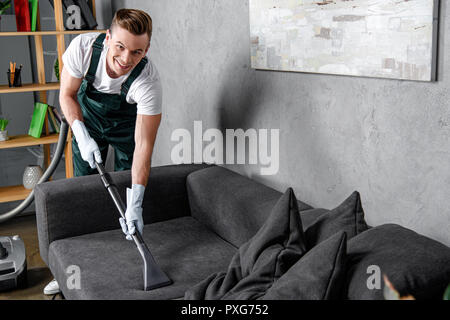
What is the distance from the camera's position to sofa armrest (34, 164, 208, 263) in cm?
239

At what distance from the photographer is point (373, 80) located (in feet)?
5.84

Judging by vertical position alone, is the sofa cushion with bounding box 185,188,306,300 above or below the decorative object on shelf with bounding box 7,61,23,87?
below

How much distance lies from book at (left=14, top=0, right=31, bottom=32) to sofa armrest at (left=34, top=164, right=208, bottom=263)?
174 cm

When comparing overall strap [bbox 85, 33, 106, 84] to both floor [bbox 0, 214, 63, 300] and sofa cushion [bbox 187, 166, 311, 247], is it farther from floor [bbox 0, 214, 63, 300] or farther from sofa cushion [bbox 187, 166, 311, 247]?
floor [bbox 0, 214, 63, 300]

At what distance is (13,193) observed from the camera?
151 inches

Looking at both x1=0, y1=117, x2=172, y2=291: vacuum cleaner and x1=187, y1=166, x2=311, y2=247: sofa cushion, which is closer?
x1=0, y1=117, x2=172, y2=291: vacuum cleaner

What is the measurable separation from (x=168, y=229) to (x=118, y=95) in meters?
0.73

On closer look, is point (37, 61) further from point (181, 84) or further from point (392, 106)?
point (392, 106)

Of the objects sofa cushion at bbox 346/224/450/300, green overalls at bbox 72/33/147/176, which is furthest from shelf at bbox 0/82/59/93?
sofa cushion at bbox 346/224/450/300

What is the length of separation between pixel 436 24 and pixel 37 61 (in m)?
3.14

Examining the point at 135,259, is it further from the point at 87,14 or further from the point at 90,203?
Answer: the point at 87,14

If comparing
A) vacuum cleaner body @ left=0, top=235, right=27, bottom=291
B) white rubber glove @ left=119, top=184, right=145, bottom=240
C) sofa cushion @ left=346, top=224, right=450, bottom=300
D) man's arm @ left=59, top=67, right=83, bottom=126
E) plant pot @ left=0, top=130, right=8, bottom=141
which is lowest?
vacuum cleaner body @ left=0, top=235, right=27, bottom=291
